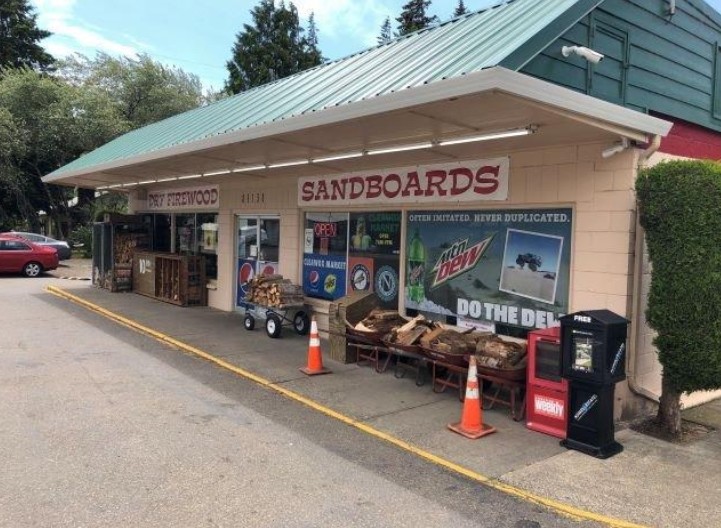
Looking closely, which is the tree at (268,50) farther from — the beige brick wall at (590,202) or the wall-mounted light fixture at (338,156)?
the beige brick wall at (590,202)

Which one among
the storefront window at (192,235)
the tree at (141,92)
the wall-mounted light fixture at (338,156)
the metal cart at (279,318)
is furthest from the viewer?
the tree at (141,92)

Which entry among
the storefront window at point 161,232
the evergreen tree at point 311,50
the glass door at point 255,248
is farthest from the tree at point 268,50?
the glass door at point 255,248

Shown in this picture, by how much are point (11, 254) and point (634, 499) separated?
22.3 metres

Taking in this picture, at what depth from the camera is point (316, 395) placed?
6.98 m

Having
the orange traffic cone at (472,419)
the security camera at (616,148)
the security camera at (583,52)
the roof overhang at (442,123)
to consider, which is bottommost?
the orange traffic cone at (472,419)

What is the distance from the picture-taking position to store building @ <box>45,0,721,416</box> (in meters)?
5.78

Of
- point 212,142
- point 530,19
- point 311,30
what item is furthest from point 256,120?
point 311,30

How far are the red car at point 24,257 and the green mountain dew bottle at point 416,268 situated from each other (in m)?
18.0

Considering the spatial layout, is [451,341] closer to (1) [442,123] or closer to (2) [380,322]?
(2) [380,322]

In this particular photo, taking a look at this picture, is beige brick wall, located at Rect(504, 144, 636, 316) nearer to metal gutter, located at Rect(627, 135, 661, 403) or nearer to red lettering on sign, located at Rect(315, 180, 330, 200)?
metal gutter, located at Rect(627, 135, 661, 403)

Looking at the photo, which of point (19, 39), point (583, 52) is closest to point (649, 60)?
point (583, 52)

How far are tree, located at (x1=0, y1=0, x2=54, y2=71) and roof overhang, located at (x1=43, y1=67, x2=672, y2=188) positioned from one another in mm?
41032

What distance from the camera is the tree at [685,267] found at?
5316 mm

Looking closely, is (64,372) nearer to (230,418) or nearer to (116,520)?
(230,418)
